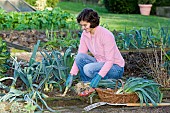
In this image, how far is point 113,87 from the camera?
592 cm

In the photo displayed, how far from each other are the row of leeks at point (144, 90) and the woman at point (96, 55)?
31cm

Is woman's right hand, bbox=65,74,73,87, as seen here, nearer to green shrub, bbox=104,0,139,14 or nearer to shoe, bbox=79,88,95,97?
shoe, bbox=79,88,95,97

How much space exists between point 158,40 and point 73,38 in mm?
1870

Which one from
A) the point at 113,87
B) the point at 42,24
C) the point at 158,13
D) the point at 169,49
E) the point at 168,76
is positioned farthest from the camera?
the point at 158,13

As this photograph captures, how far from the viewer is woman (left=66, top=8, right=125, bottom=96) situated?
19.0ft

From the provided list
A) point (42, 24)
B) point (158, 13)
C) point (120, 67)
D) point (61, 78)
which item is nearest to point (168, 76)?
point (120, 67)

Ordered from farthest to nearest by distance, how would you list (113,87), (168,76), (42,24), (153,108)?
(42,24) < (168,76) < (113,87) < (153,108)

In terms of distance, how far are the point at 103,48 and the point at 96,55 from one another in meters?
0.18

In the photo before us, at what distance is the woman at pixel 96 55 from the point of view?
5.79 m

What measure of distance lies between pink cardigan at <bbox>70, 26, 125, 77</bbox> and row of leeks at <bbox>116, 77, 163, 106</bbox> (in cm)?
31

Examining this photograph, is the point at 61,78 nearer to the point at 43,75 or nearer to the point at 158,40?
the point at 43,75

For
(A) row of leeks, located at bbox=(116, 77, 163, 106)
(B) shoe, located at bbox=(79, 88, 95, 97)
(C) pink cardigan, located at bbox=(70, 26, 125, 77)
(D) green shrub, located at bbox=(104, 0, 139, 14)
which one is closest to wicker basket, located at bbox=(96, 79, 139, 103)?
(A) row of leeks, located at bbox=(116, 77, 163, 106)

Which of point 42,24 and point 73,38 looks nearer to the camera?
point 73,38

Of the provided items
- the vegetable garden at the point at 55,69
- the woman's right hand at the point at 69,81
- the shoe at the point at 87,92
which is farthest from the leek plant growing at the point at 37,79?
the shoe at the point at 87,92
